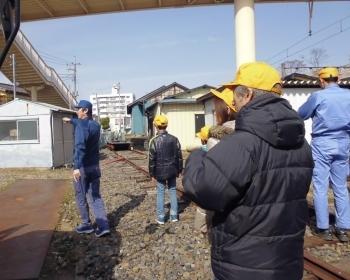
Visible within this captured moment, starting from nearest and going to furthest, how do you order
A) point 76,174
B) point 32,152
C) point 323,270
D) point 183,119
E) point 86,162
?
point 323,270
point 76,174
point 86,162
point 32,152
point 183,119

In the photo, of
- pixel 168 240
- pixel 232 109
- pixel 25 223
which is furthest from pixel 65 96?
pixel 232 109

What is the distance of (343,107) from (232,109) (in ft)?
8.34

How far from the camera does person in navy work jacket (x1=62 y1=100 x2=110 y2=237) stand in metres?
4.63

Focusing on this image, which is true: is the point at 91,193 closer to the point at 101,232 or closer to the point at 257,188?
the point at 101,232

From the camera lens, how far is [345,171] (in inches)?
166

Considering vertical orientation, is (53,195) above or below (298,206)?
below

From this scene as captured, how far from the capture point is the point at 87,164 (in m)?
4.86

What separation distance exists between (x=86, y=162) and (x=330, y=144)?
3.20m

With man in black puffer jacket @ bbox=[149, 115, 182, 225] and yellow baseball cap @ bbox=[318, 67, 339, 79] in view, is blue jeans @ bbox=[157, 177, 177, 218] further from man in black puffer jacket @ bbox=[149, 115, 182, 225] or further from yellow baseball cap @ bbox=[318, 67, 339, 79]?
yellow baseball cap @ bbox=[318, 67, 339, 79]

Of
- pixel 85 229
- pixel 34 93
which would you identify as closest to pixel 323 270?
pixel 85 229

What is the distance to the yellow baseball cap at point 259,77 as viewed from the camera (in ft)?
5.87

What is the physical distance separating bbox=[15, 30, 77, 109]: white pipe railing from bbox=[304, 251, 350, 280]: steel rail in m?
17.8

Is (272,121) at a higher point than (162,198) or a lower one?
higher

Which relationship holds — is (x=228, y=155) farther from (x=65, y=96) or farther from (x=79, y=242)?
(x=65, y=96)
